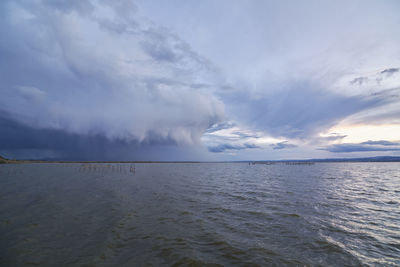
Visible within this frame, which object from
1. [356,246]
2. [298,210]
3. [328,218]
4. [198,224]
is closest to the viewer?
[356,246]

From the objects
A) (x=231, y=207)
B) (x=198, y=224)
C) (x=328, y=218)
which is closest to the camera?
(x=198, y=224)

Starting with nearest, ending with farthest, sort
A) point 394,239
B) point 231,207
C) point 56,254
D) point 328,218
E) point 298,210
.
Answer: point 56,254 → point 394,239 → point 328,218 → point 298,210 → point 231,207

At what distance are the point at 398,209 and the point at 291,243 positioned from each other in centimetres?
2003

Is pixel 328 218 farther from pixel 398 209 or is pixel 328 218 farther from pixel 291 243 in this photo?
Answer: pixel 398 209

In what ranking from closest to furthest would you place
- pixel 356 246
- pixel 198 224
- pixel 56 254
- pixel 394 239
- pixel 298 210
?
1. pixel 56 254
2. pixel 356 246
3. pixel 394 239
4. pixel 198 224
5. pixel 298 210

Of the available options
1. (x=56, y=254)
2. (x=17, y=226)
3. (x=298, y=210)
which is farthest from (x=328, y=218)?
(x=17, y=226)

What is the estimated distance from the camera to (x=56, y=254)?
414 inches

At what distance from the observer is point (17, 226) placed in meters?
14.8

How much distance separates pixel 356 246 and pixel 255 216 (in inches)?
317

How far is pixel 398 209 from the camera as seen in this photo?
22.2 metres

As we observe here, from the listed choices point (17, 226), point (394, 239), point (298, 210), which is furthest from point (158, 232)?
point (394, 239)

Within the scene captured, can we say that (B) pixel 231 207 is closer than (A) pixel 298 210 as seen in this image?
No

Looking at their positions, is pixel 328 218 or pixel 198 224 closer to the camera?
pixel 198 224

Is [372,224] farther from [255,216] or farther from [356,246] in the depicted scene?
[255,216]
